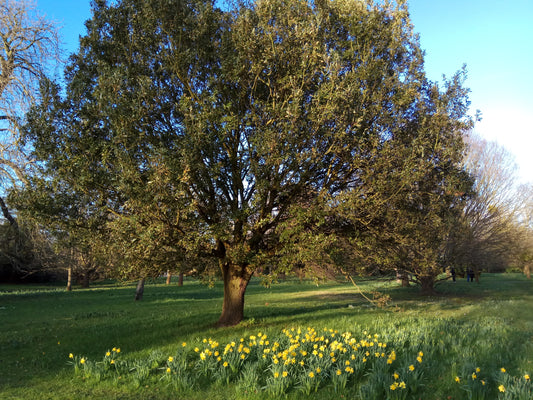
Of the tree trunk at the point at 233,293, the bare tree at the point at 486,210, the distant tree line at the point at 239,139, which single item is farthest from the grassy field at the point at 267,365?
the bare tree at the point at 486,210

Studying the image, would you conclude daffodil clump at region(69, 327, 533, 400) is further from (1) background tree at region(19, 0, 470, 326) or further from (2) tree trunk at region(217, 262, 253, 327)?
(2) tree trunk at region(217, 262, 253, 327)

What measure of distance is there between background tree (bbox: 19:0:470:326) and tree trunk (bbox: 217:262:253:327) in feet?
3.60

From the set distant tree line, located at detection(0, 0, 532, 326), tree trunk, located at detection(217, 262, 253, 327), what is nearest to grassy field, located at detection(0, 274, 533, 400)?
tree trunk, located at detection(217, 262, 253, 327)

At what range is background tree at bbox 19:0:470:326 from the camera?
27.4 feet

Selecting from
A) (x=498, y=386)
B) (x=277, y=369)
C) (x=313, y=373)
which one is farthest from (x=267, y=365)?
(x=498, y=386)

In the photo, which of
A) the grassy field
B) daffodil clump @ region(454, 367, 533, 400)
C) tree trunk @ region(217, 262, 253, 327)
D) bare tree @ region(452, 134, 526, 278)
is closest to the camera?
daffodil clump @ region(454, 367, 533, 400)

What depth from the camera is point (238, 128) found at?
9391 millimetres

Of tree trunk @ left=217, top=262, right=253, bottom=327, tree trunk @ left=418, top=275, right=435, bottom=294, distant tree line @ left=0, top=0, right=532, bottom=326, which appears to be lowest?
tree trunk @ left=418, top=275, right=435, bottom=294

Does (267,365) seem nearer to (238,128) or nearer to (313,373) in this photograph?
(313,373)

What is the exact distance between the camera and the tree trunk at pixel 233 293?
11320 mm

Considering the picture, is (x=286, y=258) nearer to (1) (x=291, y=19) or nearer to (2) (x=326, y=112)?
(2) (x=326, y=112)

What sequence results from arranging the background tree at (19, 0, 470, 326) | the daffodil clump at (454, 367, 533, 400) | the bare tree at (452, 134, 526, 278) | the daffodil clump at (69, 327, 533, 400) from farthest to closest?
the bare tree at (452, 134, 526, 278) < the background tree at (19, 0, 470, 326) < the daffodil clump at (69, 327, 533, 400) < the daffodil clump at (454, 367, 533, 400)

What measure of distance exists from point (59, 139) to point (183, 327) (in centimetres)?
644

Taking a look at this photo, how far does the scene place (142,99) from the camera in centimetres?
878
